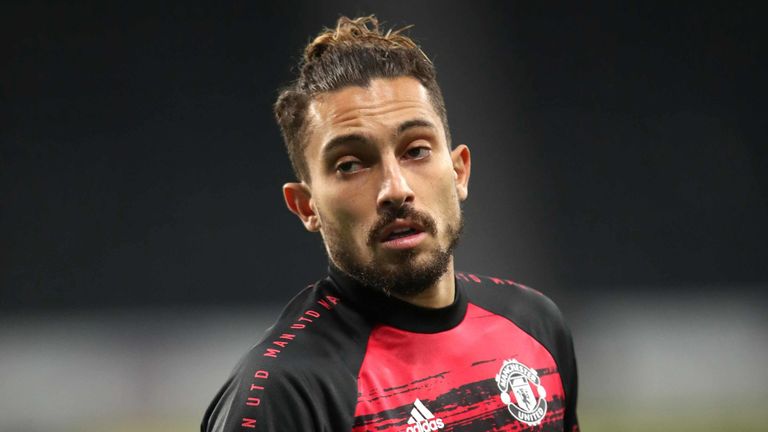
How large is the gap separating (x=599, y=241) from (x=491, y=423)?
7.56 metres

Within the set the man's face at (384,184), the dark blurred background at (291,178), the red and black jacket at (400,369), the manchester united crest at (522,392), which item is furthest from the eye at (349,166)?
the dark blurred background at (291,178)

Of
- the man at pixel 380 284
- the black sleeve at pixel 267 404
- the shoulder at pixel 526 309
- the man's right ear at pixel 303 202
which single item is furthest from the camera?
the shoulder at pixel 526 309

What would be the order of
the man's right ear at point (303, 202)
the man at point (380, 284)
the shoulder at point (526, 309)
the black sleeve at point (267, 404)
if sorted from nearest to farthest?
1. the black sleeve at point (267, 404)
2. the man at point (380, 284)
3. the man's right ear at point (303, 202)
4. the shoulder at point (526, 309)

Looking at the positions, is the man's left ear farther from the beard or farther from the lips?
the lips

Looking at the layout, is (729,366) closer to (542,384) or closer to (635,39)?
(635,39)

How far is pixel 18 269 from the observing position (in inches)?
357

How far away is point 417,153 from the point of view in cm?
185

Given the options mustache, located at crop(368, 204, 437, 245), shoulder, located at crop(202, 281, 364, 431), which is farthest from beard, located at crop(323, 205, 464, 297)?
shoulder, located at crop(202, 281, 364, 431)

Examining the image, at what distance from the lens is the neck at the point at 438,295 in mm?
1931

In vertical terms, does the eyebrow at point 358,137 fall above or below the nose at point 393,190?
above

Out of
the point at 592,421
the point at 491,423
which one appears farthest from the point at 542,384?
the point at 592,421

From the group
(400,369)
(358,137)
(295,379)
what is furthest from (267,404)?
(358,137)

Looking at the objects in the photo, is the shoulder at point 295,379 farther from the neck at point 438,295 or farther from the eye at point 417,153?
the eye at point 417,153

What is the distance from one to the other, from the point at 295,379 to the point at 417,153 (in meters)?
0.51
